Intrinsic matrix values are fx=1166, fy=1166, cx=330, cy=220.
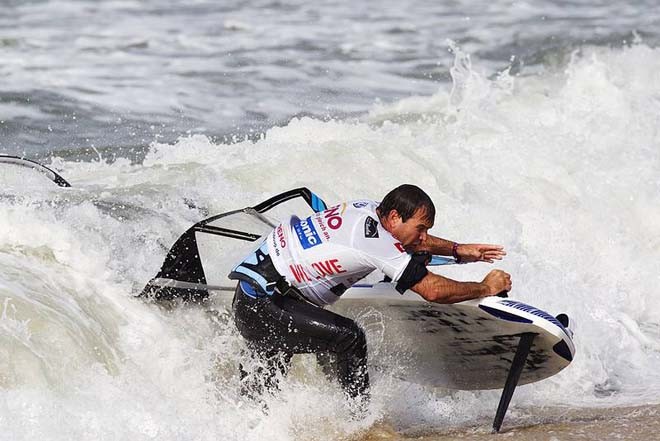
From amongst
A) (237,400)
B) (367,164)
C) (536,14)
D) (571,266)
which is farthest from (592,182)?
(536,14)

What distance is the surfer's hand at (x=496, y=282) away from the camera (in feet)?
17.9

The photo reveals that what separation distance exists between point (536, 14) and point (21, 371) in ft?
47.4

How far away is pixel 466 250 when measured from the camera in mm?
5645

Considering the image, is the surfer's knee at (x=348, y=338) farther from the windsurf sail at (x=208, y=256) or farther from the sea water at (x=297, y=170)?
the windsurf sail at (x=208, y=256)

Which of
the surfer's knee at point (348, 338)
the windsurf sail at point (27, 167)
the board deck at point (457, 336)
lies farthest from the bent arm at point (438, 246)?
the windsurf sail at point (27, 167)

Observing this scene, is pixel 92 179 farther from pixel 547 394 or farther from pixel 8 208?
pixel 547 394

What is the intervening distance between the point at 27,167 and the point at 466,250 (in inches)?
131

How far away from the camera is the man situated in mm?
5152

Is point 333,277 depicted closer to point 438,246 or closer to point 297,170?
point 438,246

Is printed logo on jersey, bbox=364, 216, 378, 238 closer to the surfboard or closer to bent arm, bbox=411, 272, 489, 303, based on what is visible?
bent arm, bbox=411, 272, 489, 303

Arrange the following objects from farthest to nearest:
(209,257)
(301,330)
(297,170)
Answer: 1. (297,170)
2. (209,257)
3. (301,330)

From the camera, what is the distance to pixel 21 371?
5.30 m

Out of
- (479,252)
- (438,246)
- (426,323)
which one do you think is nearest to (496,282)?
(479,252)

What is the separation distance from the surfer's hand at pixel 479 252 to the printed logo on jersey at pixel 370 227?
63 centimetres
